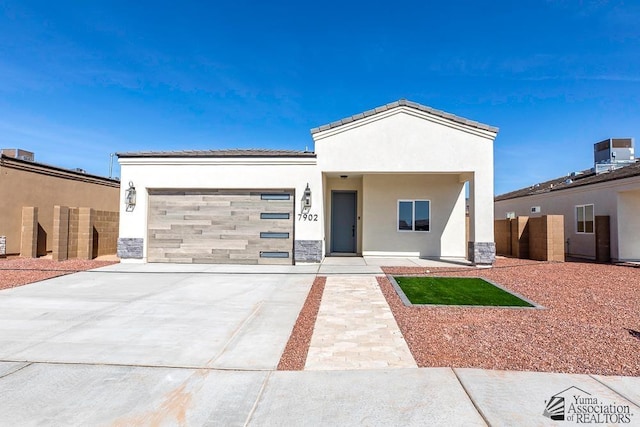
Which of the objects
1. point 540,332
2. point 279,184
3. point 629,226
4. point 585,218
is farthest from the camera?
point 585,218

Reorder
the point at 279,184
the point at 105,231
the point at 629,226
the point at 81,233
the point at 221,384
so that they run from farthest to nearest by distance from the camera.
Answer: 1. the point at 105,231
2. the point at 629,226
3. the point at 81,233
4. the point at 279,184
5. the point at 221,384

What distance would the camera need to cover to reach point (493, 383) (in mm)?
3320

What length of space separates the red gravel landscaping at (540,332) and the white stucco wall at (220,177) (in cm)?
443

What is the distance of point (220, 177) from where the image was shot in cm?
1146

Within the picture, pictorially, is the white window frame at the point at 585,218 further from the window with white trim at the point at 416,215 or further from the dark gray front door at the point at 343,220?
the dark gray front door at the point at 343,220

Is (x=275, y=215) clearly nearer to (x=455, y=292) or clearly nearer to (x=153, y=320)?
(x=455, y=292)

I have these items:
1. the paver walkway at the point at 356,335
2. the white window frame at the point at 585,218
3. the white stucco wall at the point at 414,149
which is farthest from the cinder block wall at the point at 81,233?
the white window frame at the point at 585,218

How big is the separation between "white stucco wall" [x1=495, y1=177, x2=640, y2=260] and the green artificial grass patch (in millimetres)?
8512

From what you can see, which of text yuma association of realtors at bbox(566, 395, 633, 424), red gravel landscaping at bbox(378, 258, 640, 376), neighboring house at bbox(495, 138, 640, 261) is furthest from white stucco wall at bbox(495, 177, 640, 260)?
text yuma association of realtors at bbox(566, 395, 633, 424)

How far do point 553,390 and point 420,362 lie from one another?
4.06ft

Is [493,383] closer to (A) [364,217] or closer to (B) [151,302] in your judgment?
(B) [151,302]

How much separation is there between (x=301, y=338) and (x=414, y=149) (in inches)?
328

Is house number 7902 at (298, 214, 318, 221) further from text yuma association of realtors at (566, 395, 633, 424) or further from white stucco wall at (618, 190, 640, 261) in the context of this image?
white stucco wall at (618, 190, 640, 261)

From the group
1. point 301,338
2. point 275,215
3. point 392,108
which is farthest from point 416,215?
point 301,338
